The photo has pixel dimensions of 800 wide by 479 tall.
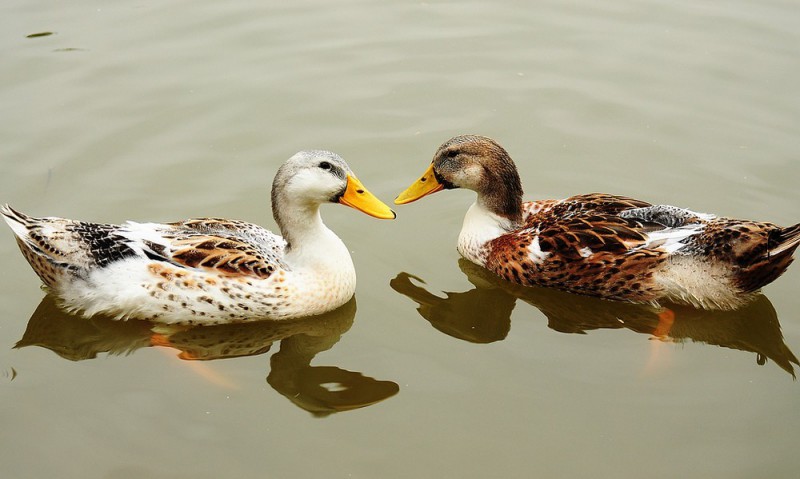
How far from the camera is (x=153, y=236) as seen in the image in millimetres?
6875

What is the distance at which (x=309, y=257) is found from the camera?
700 centimetres

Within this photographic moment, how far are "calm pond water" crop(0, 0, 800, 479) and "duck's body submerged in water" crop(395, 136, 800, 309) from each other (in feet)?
0.74

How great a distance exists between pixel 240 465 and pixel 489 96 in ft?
17.5

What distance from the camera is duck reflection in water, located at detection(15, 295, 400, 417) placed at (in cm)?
652

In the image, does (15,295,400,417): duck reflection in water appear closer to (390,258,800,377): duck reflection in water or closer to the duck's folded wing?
the duck's folded wing

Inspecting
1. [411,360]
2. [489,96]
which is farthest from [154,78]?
[411,360]

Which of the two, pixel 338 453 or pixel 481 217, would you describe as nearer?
pixel 338 453

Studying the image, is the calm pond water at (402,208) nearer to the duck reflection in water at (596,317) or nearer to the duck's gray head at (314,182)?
the duck reflection in water at (596,317)

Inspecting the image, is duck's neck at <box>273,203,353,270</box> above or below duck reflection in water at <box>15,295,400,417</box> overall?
above

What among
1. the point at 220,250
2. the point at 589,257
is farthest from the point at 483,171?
the point at 220,250

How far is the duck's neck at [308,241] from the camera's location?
6948 millimetres

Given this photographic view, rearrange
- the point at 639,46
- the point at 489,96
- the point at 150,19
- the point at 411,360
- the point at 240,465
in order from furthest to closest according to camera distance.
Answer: the point at 150,19, the point at 639,46, the point at 489,96, the point at 411,360, the point at 240,465

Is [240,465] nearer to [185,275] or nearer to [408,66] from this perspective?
[185,275]

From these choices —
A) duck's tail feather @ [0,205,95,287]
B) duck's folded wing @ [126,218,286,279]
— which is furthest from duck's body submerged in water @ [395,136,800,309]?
duck's tail feather @ [0,205,95,287]
